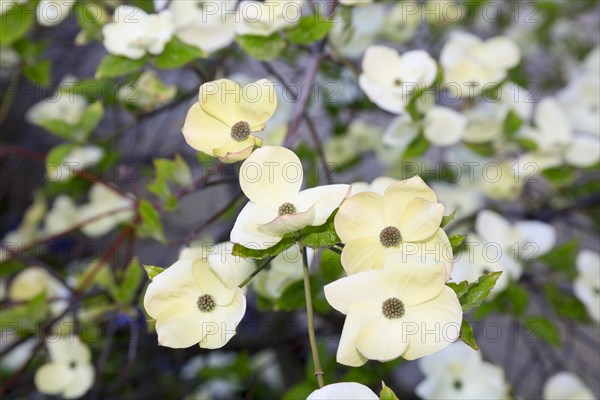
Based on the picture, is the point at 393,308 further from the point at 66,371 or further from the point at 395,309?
the point at 66,371

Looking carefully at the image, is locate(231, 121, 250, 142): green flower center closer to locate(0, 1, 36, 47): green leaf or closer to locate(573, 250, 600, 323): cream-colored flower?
locate(0, 1, 36, 47): green leaf

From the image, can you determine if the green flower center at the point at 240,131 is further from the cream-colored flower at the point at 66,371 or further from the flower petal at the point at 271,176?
the cream-colored flower at the point at 66,371

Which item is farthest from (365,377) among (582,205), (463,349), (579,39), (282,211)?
(579,39)

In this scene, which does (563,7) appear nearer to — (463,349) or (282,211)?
(463,349)

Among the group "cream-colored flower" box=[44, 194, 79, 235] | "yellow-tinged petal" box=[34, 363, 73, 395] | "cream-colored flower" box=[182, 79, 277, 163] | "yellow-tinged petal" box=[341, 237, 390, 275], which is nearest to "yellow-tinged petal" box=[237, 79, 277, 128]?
"cream-colored flower" box=[182, 79, 277, 163]

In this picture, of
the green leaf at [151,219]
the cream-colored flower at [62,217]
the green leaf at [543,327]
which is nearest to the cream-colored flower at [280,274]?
the green leaf at [151,219]

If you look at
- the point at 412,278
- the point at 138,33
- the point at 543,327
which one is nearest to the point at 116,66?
the point at 138,33
